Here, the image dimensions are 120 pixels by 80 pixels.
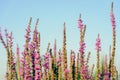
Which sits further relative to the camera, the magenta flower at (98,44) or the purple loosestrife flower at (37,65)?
the magenta flower at (98,44)

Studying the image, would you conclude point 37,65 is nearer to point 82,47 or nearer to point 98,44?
point 82,47

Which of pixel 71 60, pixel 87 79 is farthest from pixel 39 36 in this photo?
pixel 87 79

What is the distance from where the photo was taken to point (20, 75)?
650 inches

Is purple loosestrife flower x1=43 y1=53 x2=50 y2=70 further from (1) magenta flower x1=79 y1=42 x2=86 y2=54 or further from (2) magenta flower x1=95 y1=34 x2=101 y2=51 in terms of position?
(2) magenta flower x1=95 y1=34 x2=101 y2=51

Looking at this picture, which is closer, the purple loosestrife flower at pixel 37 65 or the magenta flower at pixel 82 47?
the purple loosestrife flower at pixel 37 65

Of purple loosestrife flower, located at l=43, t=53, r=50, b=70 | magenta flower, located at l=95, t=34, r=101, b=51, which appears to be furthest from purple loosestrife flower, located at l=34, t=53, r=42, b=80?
magenta flower, located at l=95, t=34, r=101, b=51

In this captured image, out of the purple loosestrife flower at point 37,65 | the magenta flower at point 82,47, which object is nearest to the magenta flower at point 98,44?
the magenta flower at point 82,47

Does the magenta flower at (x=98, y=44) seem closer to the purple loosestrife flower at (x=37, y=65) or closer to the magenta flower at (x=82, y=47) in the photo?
the magenta flower at (x=82, y=47)

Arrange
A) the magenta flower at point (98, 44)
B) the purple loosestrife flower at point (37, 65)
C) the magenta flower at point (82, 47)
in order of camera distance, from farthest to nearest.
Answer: the magenta flower at point (98, 44), the magenta flower at point (82, 47), the purple loosestrife flower at point (37, 65)

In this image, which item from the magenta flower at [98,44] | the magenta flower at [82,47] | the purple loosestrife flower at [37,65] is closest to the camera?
the purple loosestrife flower at [37,65]

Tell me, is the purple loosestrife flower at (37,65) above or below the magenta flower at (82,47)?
below

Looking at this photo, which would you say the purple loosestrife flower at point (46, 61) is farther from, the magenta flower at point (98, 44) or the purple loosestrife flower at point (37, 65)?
the magenta flower at point (98, 44)

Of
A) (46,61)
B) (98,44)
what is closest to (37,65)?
(46,61)

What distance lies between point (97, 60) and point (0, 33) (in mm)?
6241
